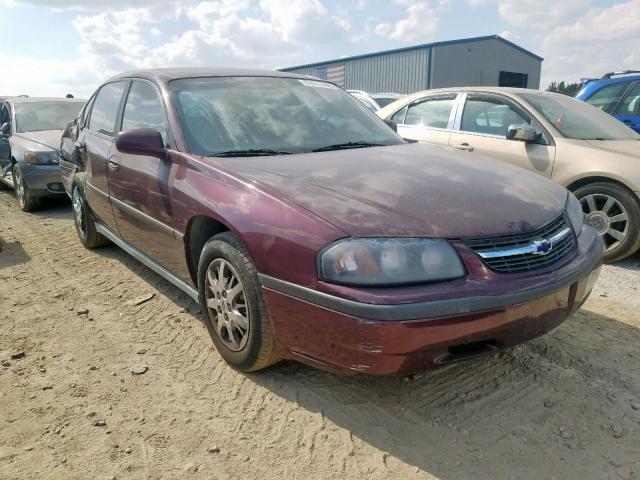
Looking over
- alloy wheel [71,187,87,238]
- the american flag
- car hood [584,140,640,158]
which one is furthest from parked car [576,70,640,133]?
the american flag

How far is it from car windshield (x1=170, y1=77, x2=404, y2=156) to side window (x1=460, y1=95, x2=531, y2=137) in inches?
84.8

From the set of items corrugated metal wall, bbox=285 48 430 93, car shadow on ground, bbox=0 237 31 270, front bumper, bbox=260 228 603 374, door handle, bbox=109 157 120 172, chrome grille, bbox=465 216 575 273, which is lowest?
car shadow on ground, bbox=0 237 31 270

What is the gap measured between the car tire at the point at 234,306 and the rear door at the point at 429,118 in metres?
3.70

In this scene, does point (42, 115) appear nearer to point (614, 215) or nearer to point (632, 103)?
point (614, 215)

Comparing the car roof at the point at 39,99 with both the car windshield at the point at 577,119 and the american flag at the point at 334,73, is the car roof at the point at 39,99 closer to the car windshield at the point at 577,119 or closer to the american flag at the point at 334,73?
the car windshield at the point at 577,119

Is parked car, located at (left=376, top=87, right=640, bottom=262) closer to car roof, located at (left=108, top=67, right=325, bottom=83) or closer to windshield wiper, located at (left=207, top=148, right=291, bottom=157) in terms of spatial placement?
car roof, located at (left=108, top=67, right=325, bottom=83)

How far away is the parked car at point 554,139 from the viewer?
438 centimetres

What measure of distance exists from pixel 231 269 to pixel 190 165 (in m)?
0.68

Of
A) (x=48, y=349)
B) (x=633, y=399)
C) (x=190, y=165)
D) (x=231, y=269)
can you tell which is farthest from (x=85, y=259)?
(x=633, y=399)

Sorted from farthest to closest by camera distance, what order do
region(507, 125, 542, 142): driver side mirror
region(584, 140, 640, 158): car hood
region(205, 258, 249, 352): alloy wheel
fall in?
region(507, 125, 542, 142): driver side mirror < region(584, 140, 640, 158): car hood < region(205, 258, 249, 352): alloy wheel

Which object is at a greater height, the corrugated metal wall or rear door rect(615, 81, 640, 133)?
the corrugated metal wall

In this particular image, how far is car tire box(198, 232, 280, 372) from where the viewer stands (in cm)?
235

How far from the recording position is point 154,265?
11.1 feet

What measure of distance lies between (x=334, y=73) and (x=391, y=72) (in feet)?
14.8
